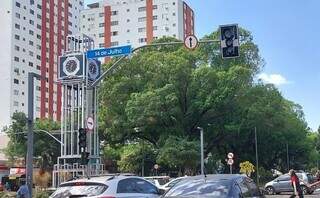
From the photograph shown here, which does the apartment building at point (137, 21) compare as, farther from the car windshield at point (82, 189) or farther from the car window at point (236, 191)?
the car window at point (236, 191)

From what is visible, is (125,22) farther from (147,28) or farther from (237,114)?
(237,114)

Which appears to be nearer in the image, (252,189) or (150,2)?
(252,189)

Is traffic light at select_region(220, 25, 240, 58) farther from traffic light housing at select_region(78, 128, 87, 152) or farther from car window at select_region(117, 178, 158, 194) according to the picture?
car window at select_region(117, 178, 158, 194)

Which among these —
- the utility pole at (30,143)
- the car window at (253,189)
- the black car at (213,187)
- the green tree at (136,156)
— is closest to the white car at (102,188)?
the black car at (213,187)

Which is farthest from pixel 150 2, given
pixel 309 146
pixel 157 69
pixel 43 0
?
pixel 157 69

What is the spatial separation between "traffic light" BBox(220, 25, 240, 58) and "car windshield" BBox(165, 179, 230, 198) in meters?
11.8

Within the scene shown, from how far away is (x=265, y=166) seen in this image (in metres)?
78.0

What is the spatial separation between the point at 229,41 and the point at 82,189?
11.4 metres

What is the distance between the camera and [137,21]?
12506 cm

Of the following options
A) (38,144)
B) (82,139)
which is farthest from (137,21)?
(82,139)

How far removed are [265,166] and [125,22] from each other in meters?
58.2

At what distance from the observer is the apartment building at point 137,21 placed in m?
123

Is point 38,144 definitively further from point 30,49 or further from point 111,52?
point 111,52

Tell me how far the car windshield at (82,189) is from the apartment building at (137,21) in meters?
109
